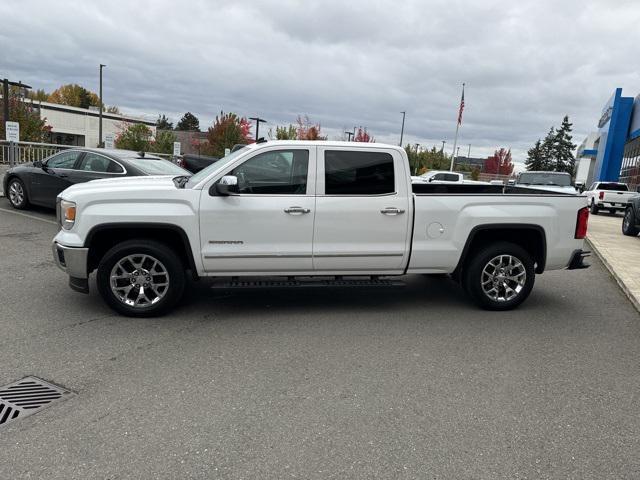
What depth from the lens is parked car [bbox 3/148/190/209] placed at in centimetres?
1056

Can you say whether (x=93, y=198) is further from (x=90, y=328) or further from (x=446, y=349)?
(x=446, y=349)

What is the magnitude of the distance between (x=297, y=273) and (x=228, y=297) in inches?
44.1

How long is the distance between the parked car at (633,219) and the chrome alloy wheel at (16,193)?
51.4 feet

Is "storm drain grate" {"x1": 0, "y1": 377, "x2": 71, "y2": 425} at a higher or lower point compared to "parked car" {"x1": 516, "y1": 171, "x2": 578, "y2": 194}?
lower

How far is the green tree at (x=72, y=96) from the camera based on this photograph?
343 feet

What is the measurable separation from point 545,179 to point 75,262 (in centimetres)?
1725

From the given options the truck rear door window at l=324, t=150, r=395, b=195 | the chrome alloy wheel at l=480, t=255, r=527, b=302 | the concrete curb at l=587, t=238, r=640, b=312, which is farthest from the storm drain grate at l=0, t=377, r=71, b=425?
the concrete curb at l=587, t=238, r=640, b=312

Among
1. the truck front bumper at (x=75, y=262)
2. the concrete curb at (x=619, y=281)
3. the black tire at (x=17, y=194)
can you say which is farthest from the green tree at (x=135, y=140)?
the truck front bumper at (x=75, y=262)

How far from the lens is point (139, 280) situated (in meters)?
5.29

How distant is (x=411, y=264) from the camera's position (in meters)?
5.80

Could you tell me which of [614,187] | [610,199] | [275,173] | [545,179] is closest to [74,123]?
[614,187]

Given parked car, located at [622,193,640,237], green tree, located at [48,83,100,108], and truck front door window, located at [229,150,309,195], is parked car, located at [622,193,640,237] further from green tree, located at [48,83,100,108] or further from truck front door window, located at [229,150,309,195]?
green tree, located at [48,83,100,108]

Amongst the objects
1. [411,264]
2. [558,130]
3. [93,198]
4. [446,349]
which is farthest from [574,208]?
[558,130]

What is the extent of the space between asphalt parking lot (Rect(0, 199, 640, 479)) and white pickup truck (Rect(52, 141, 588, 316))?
46 centimetres
